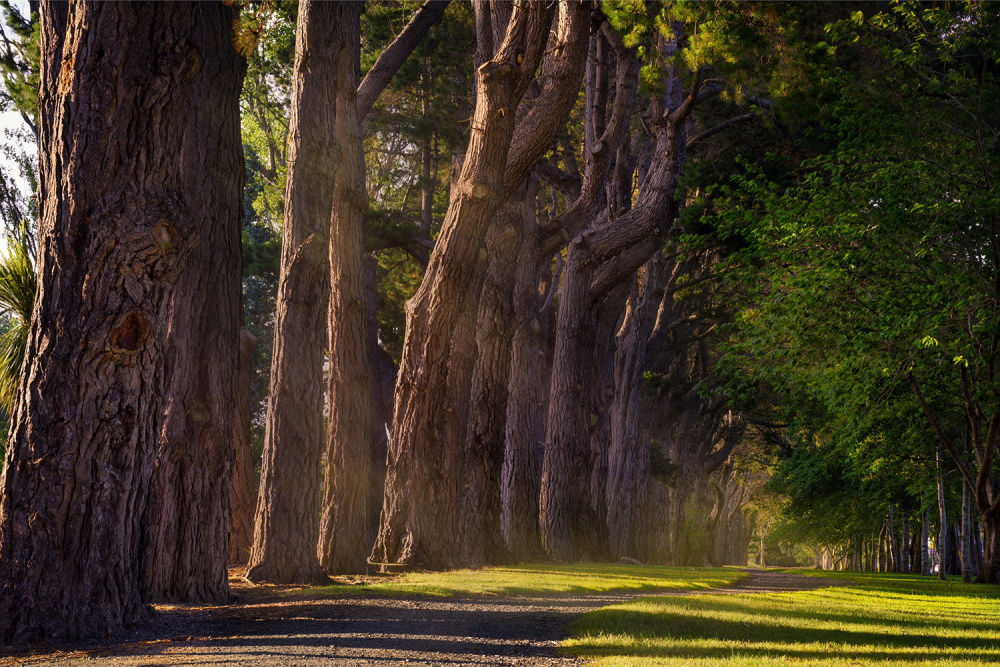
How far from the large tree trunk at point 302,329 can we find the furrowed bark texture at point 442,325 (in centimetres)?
230

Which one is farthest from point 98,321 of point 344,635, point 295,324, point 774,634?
point 774,634

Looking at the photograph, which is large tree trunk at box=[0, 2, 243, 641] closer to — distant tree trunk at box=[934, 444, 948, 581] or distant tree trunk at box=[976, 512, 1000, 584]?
distant tree trunk at box=[976, 512, 1000, 584]

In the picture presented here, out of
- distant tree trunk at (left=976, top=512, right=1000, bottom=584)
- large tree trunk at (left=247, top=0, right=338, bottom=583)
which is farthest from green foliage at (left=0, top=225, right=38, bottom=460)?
distant tree trunk at (left=976, top=512, right=1000, bottom=584)

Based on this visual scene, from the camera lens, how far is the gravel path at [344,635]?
565 cm

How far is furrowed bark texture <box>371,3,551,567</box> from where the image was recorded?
13.2 meters

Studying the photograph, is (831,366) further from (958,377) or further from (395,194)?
(395,194)

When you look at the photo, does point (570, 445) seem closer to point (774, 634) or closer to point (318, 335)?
point (318, 335)

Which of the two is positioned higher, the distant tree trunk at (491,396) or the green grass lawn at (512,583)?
the distant tree trunk at (491,396)

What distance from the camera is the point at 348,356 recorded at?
13023mm

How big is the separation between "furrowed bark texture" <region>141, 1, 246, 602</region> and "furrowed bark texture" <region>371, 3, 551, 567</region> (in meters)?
4.06

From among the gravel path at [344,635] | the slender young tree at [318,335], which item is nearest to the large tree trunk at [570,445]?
the slender young tree at [318,335]

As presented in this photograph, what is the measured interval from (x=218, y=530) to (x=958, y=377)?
1746 centimetres

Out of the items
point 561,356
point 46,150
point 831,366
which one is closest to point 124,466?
point 46,150

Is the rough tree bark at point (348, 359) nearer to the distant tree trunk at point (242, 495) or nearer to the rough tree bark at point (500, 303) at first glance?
the rough tree bark at point (500, 303)
